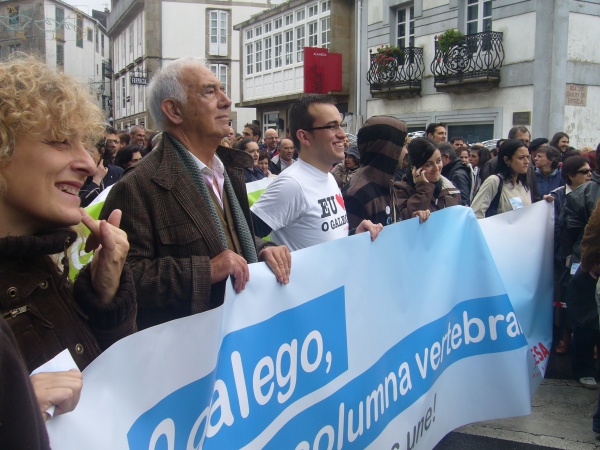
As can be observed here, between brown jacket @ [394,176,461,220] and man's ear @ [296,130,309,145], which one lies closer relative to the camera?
man's ear @ [296,130,309,145]

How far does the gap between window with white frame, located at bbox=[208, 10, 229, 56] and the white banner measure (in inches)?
1604

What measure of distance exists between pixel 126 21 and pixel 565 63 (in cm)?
4174

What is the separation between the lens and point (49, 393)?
49.8 inches

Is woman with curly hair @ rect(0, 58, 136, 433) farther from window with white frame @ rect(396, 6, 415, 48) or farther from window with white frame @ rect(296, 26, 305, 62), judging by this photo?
window with white frame @ rect(296, 26, 305, 62)

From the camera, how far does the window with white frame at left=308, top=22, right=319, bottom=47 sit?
26781mm

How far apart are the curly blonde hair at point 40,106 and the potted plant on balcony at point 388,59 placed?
20.2m

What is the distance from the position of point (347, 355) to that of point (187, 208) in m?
0.87

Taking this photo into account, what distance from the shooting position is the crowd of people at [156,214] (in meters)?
1.40

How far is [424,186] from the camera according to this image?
4.57 meters

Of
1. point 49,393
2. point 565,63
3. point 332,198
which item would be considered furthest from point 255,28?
point 49,393

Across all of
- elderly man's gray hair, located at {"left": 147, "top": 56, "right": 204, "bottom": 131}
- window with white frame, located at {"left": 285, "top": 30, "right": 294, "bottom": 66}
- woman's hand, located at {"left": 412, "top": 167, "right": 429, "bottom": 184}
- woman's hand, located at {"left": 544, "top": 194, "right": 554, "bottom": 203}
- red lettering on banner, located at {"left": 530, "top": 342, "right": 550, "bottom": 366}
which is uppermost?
window with white frame, located at {"left": 285, "top": 30, "right": 294, "bottom": 66}

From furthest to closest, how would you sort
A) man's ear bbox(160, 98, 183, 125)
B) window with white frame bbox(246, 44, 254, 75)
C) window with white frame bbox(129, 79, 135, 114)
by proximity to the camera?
window with white frame bbox(129, 79, 135, 114) → window with white frame bbox(246, 44, 254, 75) → man's ear bbox(160, 98, 183, 125)

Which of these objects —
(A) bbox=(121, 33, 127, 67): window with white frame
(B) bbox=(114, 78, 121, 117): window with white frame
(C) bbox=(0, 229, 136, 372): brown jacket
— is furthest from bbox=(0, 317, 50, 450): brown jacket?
(B) bbox=(114, 78, 121, 117): window with white frame

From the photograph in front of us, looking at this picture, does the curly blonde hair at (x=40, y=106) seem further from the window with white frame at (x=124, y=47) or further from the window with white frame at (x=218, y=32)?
the window with white frame at (x=124, y=47)
